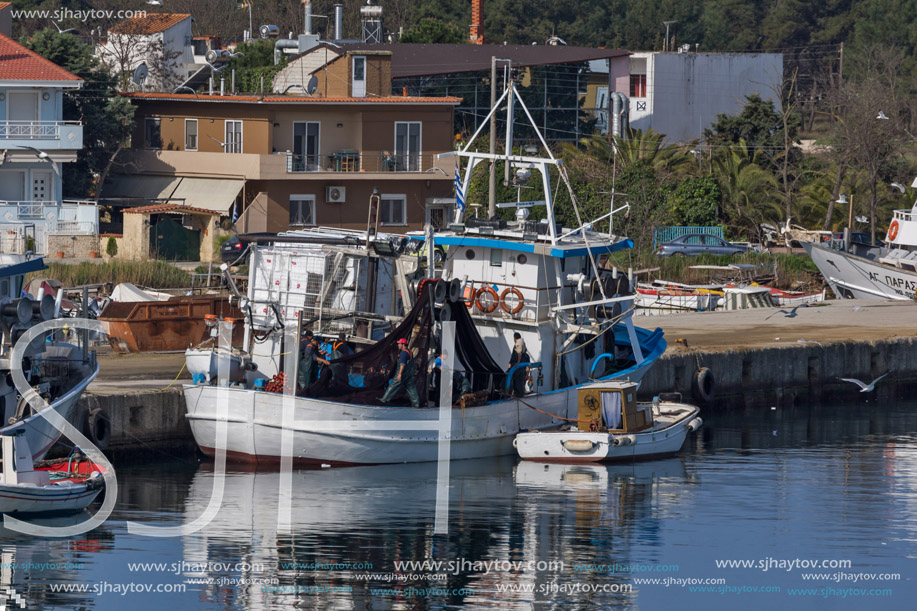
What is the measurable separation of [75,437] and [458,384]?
6533 mm

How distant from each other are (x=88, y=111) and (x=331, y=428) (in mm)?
28852

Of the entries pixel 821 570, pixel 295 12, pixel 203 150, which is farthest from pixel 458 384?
pixel 295 12

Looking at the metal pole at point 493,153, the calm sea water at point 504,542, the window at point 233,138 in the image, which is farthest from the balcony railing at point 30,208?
the calm sea water at point 504,542

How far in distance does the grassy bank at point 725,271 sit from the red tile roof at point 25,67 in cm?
1956

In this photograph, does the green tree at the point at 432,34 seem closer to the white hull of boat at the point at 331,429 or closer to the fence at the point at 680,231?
the fence at the point at 680,231

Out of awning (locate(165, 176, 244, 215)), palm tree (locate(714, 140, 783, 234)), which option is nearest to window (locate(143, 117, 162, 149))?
awning (locate(165, 176, 244, 215))

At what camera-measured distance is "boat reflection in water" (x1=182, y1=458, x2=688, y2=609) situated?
18422 millimetres

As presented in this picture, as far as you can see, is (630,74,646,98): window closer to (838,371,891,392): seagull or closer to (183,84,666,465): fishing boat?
(838,371,891,392): seagull

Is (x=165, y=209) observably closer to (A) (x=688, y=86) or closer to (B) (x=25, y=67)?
(B) (x=25, y=67)

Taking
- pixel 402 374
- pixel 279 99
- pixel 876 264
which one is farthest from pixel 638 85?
pixel 402 374

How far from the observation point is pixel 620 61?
66750mm

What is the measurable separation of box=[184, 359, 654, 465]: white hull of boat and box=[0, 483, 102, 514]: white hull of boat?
3222 mm

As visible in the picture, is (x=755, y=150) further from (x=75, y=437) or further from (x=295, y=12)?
(x=75, y=437)

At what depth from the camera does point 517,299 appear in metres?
26.1
